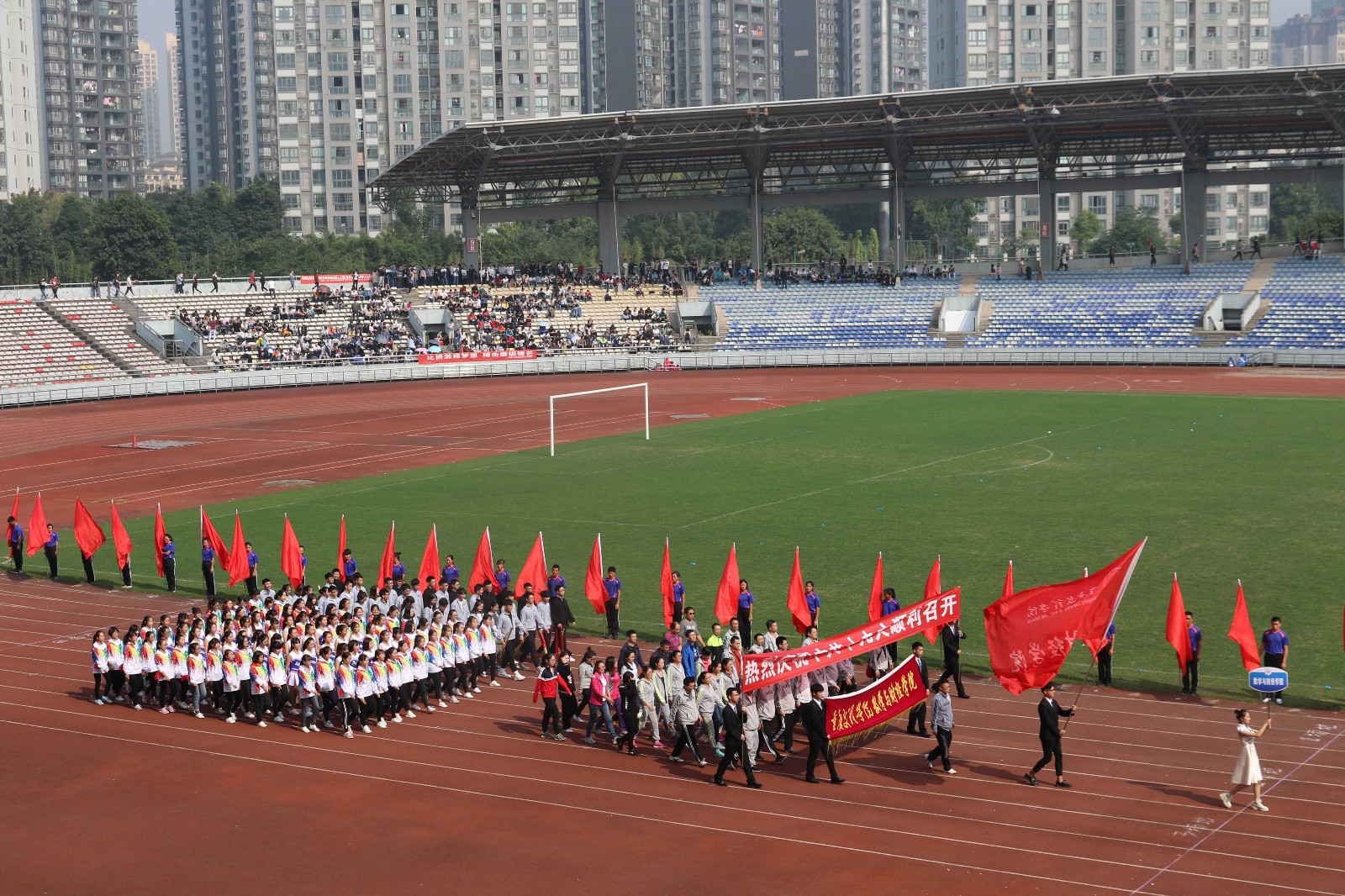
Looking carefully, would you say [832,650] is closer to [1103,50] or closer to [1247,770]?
[1247,770]

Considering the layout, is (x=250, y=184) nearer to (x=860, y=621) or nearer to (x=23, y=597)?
(x=23, y=597)

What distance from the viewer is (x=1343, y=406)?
5025 centimetres

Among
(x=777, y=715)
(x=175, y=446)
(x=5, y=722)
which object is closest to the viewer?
(x=777, y=715)

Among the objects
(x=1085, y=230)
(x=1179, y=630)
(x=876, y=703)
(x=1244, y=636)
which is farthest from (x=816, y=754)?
(x=1085, y=230)

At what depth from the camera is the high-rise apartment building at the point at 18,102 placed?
13675 cm

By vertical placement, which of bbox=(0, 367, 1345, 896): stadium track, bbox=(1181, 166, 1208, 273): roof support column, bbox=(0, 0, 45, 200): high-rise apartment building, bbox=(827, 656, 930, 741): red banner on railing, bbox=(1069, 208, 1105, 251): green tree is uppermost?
bbox=(0, 0, 45, 200): high-rise apartment building

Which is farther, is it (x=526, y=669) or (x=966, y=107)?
(x=966, y=107)

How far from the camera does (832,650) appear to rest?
1702 cm

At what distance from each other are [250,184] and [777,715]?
13473 cm

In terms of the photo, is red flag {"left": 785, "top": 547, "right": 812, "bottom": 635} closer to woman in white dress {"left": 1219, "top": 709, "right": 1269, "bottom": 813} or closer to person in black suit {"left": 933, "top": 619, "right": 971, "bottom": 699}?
person in black suit {"left": 933, "top": 619, "right": 971, "bottom": 699}

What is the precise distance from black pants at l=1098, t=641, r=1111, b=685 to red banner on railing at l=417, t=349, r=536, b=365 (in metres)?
58.2

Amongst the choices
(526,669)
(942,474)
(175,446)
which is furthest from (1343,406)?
(175,446)

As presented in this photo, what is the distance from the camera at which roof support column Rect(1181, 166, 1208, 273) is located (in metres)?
79.2

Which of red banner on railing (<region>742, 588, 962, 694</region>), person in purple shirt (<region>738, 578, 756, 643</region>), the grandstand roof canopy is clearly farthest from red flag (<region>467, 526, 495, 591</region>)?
the grandstand roof canopy
